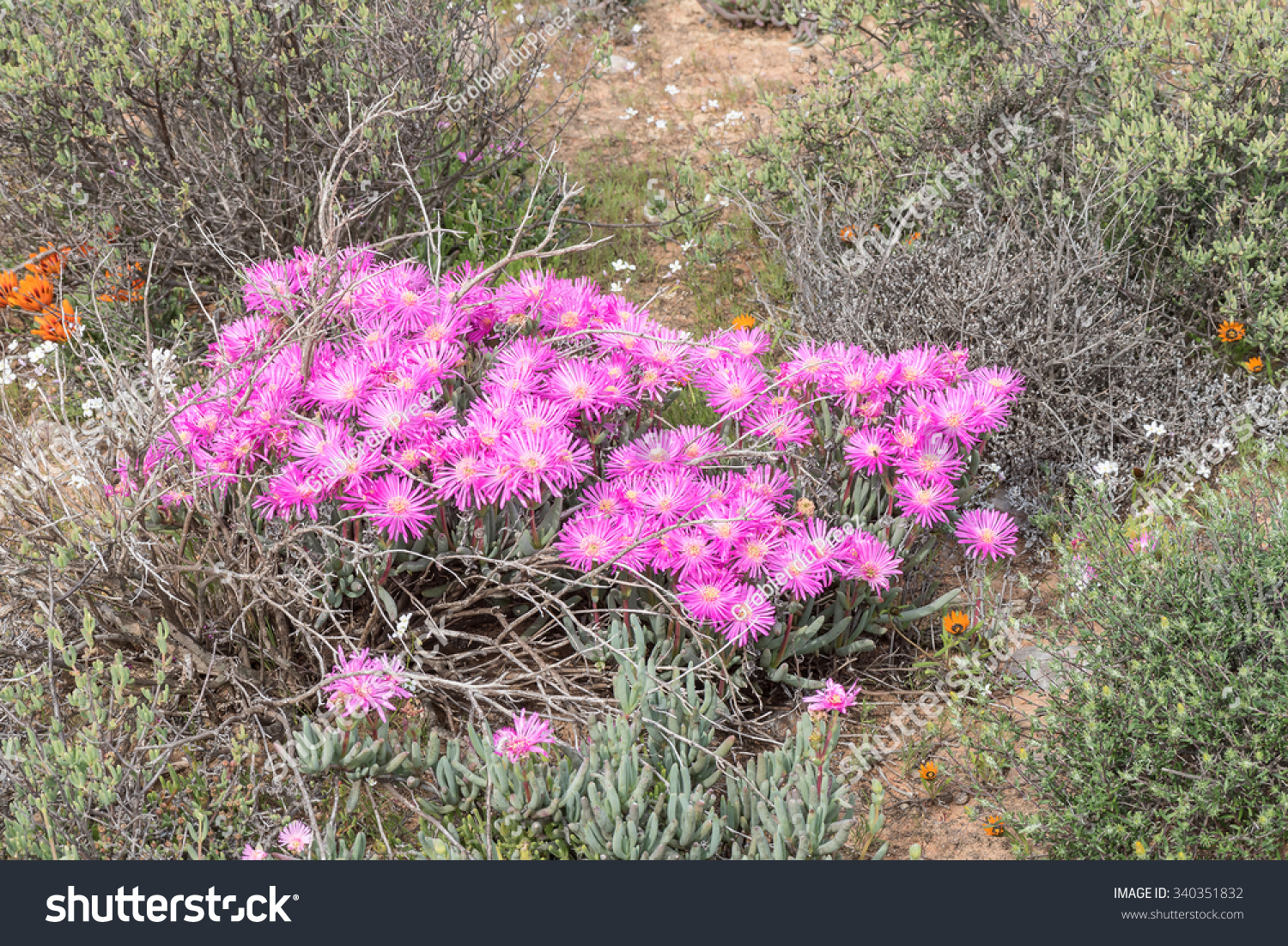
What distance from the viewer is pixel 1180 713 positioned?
2271 millimetres

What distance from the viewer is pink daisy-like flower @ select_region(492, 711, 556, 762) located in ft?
7.77

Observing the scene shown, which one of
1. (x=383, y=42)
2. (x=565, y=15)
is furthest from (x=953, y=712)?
(x=565, y=15)

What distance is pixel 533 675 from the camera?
273cm

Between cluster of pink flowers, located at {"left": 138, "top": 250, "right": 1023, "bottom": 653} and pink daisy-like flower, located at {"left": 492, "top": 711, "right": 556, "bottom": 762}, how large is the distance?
429mm

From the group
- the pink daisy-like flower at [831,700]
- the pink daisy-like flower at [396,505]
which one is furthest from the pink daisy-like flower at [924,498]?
the pink daisy-like flower at [396,505]

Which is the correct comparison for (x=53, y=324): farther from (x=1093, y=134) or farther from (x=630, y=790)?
(x=1093, y=134)

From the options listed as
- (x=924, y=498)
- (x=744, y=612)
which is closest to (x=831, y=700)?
(x=744, y=612)

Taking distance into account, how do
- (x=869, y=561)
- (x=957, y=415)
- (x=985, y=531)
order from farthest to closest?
(x=985, y=531), (x=957, y=415), (x=869, y=561)

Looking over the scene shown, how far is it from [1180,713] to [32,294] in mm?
4062

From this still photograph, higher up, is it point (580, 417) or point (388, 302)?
point (388, 302)

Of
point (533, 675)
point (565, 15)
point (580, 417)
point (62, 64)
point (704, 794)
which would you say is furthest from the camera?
point (565, 15)

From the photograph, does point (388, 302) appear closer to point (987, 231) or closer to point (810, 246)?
point (810, 246)

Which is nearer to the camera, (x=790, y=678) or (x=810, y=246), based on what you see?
(x=790, y=678)
